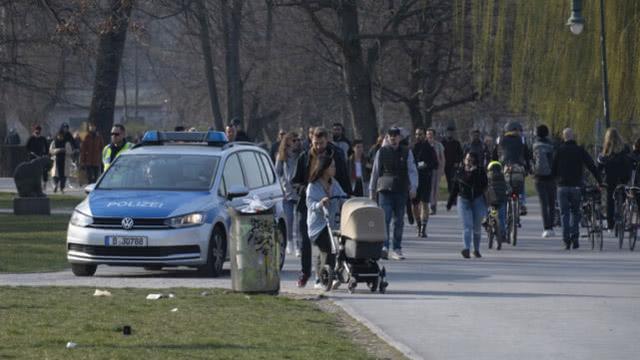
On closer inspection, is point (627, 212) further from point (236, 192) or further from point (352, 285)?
point (352, 285)

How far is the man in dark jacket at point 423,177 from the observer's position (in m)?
28.5

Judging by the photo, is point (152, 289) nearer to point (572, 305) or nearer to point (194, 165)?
point (194, 165)

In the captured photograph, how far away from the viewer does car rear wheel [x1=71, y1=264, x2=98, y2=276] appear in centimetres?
2006

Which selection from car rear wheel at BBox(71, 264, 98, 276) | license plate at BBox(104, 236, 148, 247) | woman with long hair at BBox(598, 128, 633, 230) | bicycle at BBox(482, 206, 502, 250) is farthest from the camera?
woman with long hair at BBox(598, 128, 633, 230)

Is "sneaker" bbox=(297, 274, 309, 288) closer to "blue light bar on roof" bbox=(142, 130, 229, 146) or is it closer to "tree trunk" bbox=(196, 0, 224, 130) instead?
"blue light bar on roof" bbox=(142, 130, 229, 146)

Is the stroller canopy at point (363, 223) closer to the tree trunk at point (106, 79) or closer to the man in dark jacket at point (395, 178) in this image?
the man in dark jacket at point (395, 178)

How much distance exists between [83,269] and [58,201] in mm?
20417

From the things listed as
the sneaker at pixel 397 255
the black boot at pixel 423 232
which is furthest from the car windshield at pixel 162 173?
the black boot at pixel 423 232

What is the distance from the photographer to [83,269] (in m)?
20.2

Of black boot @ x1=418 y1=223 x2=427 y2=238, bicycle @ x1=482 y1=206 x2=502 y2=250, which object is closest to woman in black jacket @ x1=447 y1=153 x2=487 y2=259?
bicycle @ x1=482 y1=206 x2=502 y2=250

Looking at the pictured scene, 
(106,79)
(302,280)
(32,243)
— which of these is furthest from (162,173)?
(106,79)

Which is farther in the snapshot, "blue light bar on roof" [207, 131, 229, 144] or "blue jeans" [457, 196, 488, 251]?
"blue jeans" [457, 196, 488, 251]

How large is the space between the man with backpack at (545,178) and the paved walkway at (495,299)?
90.2 inches

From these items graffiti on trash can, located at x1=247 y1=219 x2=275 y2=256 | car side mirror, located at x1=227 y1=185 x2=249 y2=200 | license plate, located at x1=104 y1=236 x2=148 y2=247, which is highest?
car side mirror, located at x1=227 y1=185 x2=249 y2=200
